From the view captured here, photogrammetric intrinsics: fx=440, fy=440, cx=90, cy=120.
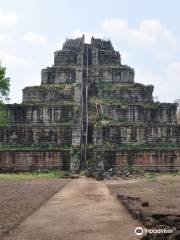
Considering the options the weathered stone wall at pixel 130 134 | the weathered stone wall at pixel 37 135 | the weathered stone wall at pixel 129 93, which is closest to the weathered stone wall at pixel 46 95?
the weathered stone wall at pixel 129 93

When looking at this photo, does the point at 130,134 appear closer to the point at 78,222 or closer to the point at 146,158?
the point at 146,158

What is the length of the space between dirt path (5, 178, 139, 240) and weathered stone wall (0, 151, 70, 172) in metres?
17.4

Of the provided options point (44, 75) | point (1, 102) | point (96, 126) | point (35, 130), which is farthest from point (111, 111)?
point (1, 102)

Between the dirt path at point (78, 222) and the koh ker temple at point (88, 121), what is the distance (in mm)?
17908

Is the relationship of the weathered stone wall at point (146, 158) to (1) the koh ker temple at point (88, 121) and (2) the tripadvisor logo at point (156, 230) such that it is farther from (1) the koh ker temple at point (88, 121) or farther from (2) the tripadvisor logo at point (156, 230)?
(2) the tripadvisor logo at point (156, 230)

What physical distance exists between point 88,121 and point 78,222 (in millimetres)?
28155

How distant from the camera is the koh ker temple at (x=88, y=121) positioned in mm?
35406

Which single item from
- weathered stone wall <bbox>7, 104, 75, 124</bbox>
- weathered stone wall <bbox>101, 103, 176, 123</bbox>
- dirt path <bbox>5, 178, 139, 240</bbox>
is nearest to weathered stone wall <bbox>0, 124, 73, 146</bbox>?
weathered stone wall <bbox>7, 104, 75, 124</bbox>

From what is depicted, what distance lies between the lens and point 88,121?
40.2 meters

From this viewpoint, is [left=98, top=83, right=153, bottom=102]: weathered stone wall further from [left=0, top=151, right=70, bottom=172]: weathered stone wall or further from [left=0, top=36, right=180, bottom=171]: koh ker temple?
[left=0, top=151, right=70, bottom=172]: weathered stone wall

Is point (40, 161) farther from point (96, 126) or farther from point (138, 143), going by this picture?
point (138, 143)

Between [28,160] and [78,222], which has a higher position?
[28,160]

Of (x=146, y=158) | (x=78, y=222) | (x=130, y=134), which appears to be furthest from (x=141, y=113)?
(x=78, y=222)

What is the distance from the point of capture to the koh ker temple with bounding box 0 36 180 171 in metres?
35.4
